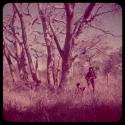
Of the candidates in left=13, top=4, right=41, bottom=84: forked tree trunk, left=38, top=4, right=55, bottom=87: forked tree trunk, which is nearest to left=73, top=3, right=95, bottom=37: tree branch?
left=38, top=4, right=55, bottom=87: forked tree trunk

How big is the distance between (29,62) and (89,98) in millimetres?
497

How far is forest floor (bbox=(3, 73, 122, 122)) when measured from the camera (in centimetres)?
239

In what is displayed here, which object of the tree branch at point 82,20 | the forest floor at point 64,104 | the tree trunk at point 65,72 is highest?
the tree branch at point 82,20

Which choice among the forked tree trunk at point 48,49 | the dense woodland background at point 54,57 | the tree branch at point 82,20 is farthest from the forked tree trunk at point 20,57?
the tree branch at point 82,20

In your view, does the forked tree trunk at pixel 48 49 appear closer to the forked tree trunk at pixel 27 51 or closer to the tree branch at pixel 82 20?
the forked tree trunk at pixel 27 51

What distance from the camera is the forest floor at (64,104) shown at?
7.83ft

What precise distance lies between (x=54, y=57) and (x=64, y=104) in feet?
1.12

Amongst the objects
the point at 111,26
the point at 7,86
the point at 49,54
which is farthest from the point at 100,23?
the point at 7,86

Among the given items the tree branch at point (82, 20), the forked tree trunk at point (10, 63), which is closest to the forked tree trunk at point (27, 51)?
the forked tree trunk at point (10, 63)

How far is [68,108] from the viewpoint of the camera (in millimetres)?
2396

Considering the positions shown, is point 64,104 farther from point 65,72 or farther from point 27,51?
point 27,51

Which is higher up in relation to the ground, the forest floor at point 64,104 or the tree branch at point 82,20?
the tree branch at point 82,20

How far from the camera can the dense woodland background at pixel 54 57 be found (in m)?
2.39

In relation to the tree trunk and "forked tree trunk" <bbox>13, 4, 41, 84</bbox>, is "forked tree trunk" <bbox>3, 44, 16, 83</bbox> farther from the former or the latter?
the tree trunk
